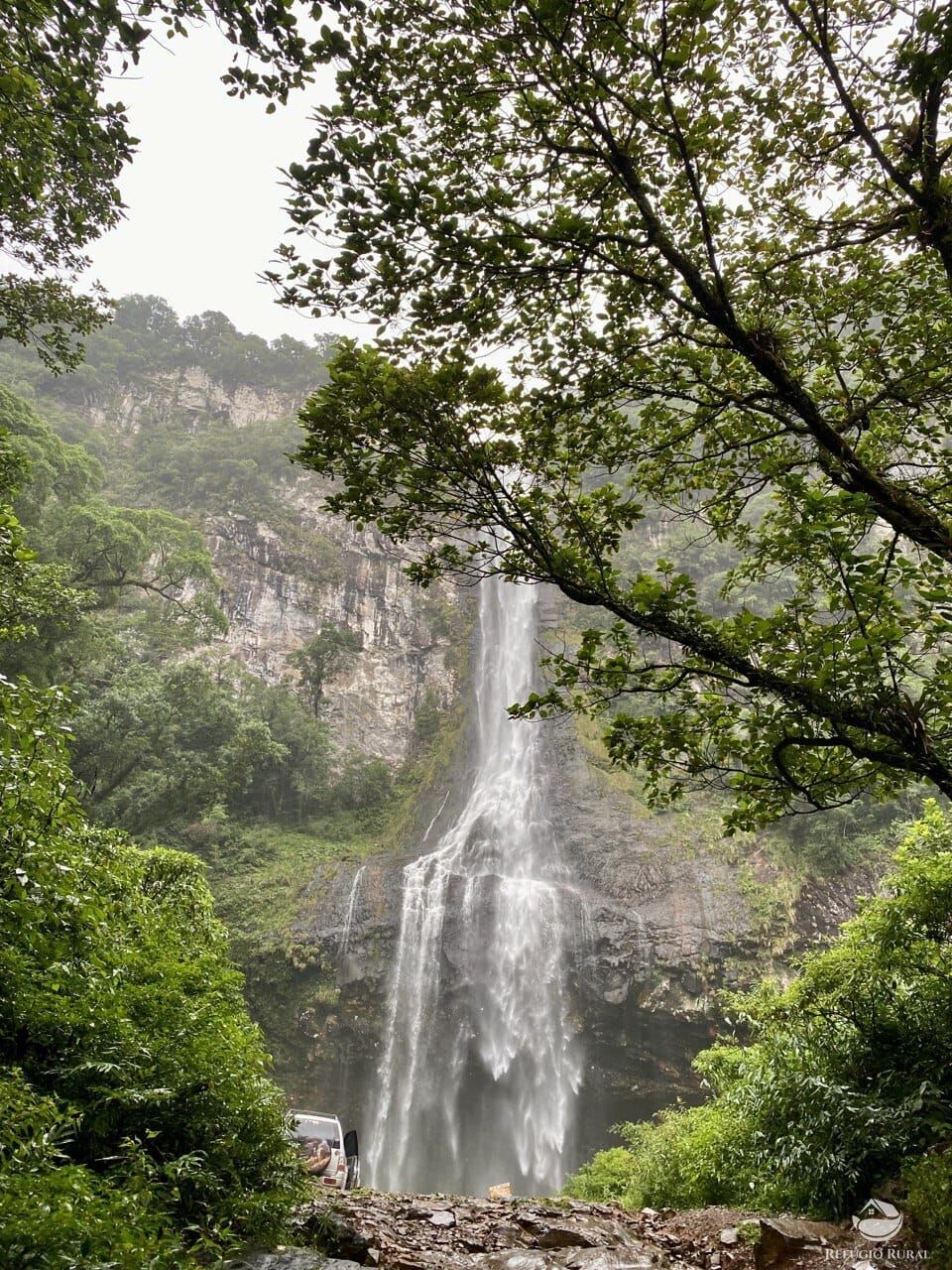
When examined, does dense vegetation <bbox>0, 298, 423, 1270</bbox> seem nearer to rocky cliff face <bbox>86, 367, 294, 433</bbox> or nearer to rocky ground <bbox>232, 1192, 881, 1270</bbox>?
rocky cliff face <bbox>86, 367, 294, 433</bbox>

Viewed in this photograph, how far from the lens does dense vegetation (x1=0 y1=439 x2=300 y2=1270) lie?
2506 millimetres

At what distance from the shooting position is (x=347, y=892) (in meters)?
21.2

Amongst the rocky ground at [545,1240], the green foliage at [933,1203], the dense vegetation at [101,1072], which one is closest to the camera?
the dense vegetation at [101,1072]

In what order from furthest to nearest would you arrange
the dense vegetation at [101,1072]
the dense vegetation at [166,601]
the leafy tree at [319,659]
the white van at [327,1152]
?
the leafy tree at [319,659]
the dense vegetation at [166,601]
the white van at [327,1152]
the dense vegetation at [101,1072]

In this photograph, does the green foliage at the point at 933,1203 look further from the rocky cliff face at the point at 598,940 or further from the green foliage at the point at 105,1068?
the rocky cliff face at the point at 598,940

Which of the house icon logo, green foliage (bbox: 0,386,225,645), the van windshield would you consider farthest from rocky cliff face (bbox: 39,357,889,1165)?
the house icon logo

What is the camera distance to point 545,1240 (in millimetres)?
5199

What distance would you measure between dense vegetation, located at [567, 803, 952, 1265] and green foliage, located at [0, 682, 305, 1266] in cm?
389

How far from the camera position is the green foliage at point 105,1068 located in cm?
264

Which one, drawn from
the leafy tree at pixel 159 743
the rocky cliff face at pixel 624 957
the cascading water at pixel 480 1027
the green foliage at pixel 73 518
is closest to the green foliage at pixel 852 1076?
the rocky cliff face at pixel 624 957

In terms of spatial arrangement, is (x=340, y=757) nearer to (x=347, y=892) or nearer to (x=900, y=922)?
(x=347, y=892)

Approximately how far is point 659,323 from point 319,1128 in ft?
36.1

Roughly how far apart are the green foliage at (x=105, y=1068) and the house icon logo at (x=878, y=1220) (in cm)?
370

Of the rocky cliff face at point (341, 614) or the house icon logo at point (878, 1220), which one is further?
the rocky cliff face at point (341, 614)
